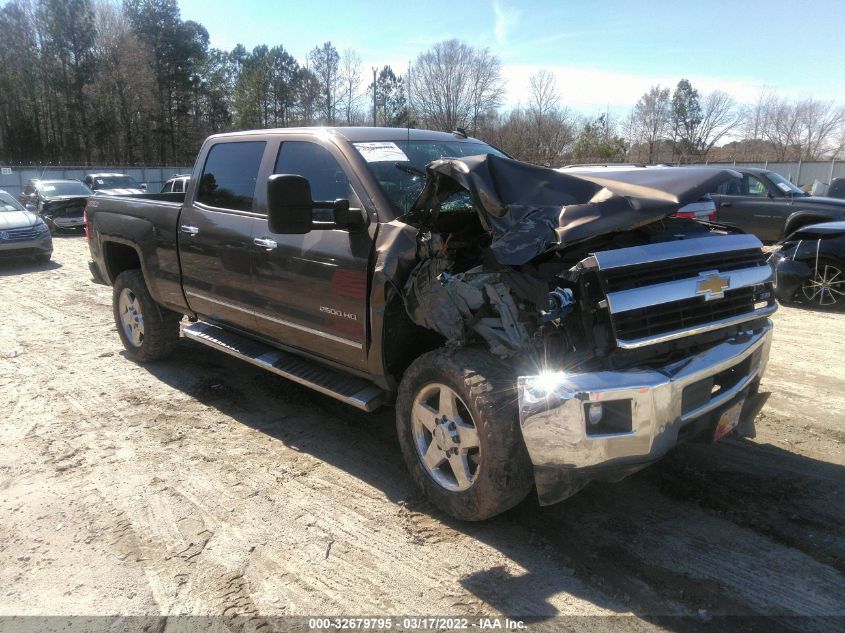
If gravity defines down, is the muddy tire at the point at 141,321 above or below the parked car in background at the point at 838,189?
below

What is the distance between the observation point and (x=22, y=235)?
1236cm

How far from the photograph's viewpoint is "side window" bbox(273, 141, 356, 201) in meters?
3.91

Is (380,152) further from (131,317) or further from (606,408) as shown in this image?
(131,317)

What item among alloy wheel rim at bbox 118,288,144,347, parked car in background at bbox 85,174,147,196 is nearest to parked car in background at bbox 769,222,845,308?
alloy wheel rim at bbox 118,288,144,347

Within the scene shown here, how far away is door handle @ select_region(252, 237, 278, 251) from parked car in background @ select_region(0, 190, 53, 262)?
421 inches

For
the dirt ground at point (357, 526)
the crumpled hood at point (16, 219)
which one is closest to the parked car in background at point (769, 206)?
the dirt ground at point (357, 526)

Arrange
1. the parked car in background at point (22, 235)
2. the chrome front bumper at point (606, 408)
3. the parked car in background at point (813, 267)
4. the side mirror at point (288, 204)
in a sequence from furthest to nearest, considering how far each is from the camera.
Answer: the parked car in background at point (22, 235) → the parked car in background at point (813, 267) → the side mirror at point (288, 204) → the chrome front bumper at point (606, 408)

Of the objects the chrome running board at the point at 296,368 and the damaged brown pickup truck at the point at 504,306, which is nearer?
the damaged brown pickup truck at the point at 504,306

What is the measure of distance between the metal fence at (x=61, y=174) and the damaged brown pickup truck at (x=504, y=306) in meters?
24.6

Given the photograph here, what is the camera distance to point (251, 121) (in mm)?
53250

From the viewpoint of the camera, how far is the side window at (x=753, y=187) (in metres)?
11.8

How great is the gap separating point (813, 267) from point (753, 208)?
435cm

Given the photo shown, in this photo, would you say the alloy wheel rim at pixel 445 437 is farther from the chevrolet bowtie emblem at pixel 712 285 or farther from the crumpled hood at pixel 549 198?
the chevrolet bowtie emblem at pixel 712 285

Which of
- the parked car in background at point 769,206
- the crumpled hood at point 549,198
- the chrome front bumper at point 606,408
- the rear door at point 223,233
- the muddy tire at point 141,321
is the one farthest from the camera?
the parked car in background at point 769,206
